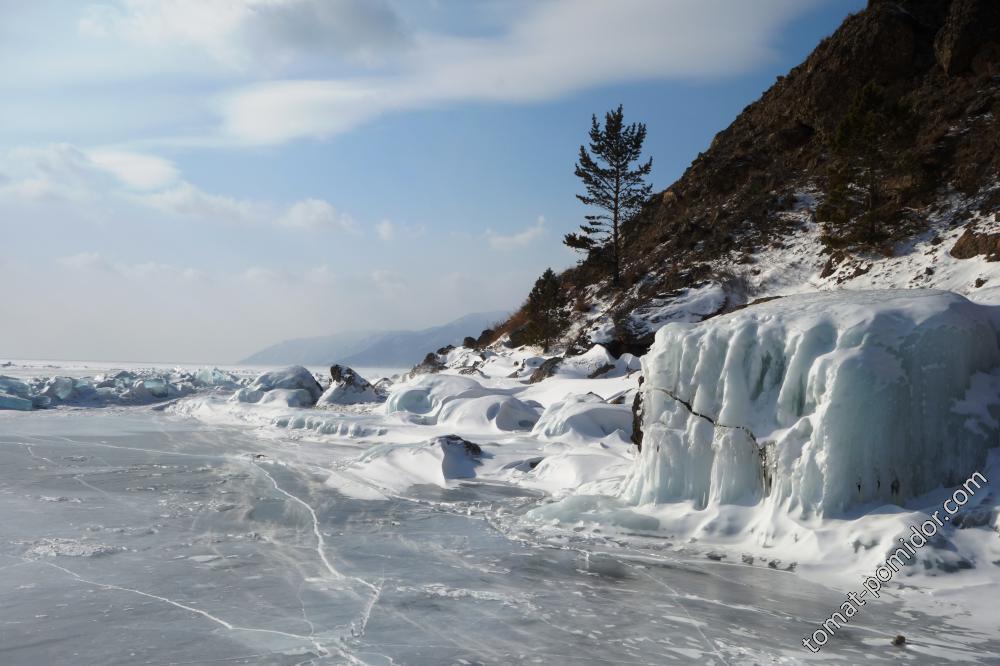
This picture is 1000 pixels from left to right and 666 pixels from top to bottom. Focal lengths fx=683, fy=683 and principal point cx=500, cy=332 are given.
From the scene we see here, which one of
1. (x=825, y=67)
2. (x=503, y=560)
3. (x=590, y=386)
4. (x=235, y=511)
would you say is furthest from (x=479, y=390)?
(x=825, y=67)

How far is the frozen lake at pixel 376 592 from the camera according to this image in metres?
4.61

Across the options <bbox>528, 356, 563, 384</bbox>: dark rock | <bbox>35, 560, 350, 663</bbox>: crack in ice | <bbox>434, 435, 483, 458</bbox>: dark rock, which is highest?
<bbox>528, 356, 563, 384</bbox>: dark rock

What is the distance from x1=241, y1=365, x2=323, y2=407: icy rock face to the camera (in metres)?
26.6

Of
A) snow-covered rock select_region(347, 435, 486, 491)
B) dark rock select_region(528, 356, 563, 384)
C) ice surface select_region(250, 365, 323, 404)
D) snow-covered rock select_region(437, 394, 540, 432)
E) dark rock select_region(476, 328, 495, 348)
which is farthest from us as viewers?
dark rock select_region(476, 328, 495, 348)

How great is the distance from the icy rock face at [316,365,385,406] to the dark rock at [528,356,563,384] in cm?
697

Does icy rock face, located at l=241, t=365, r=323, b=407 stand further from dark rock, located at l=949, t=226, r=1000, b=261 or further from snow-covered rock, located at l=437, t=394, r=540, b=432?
dark rock, located at l=949, t=226, r=1000, b=261

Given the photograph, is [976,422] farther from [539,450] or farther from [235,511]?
[235,511]

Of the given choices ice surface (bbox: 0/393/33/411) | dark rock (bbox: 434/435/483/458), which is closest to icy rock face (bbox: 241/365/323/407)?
ice surface (bbox: 0/393/33/411)

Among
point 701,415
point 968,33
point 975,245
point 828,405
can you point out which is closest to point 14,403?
point 701,415

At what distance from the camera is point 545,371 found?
2288 cm

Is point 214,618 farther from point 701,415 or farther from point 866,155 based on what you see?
point 866,155

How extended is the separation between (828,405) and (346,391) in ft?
71.7

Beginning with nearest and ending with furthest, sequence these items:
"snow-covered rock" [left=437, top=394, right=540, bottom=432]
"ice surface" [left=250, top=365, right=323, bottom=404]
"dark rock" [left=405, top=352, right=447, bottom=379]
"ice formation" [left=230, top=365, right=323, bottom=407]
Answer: "snow-covered rock" [left=437, top=394, right=540, bottom=432] → "ice formation" [left=230, top=365, right=323, bottom=407] → "ice surface" [left=250, top=365, right=323, bottom=404] → "dark rock" [left=405, top=352, right=447, bottom=379]

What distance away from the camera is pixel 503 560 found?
6930 mm
